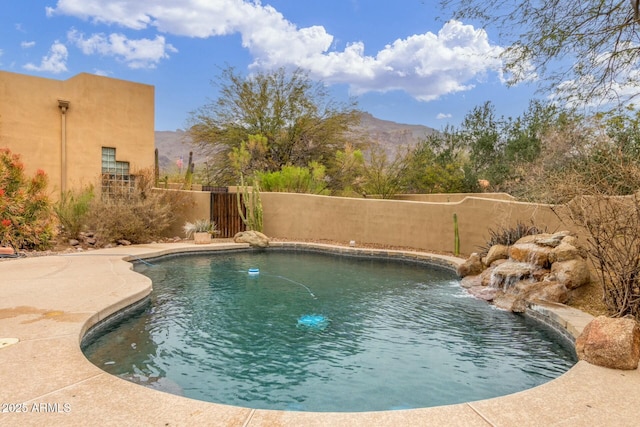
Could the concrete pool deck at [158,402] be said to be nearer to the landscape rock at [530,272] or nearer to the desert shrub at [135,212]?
the landscape rock at [530,272]

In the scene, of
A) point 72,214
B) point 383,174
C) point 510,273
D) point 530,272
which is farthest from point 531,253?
point 72,214

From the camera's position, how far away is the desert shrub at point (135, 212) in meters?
11.0

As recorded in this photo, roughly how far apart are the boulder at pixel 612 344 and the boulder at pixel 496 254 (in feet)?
14.7

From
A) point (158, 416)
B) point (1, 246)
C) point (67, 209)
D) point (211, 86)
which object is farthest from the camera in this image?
point (211, 86)

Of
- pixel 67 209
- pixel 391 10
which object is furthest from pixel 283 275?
pixel 391 10

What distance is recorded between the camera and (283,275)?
845 cm

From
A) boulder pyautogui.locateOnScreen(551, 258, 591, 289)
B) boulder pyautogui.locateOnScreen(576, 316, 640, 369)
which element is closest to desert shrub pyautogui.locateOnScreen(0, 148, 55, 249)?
boulder pyautogui.locateOnScreen(576, 316, 640, 369)

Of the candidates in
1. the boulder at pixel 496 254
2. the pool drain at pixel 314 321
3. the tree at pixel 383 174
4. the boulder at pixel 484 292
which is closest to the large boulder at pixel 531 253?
the boulder at pixel 496 254

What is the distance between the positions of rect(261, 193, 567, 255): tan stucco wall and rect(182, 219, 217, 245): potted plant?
1873 mm

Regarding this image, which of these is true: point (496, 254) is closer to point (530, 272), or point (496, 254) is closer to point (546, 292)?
point (530, 272)

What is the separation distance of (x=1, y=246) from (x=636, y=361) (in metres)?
10.9

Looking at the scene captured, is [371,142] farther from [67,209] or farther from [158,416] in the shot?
[158,416]

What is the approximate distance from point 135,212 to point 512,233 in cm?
944

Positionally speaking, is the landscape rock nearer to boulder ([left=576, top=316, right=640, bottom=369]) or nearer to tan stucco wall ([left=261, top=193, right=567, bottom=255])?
tan stucco wall ([left=261, top=193, right=567, bottom=255])
